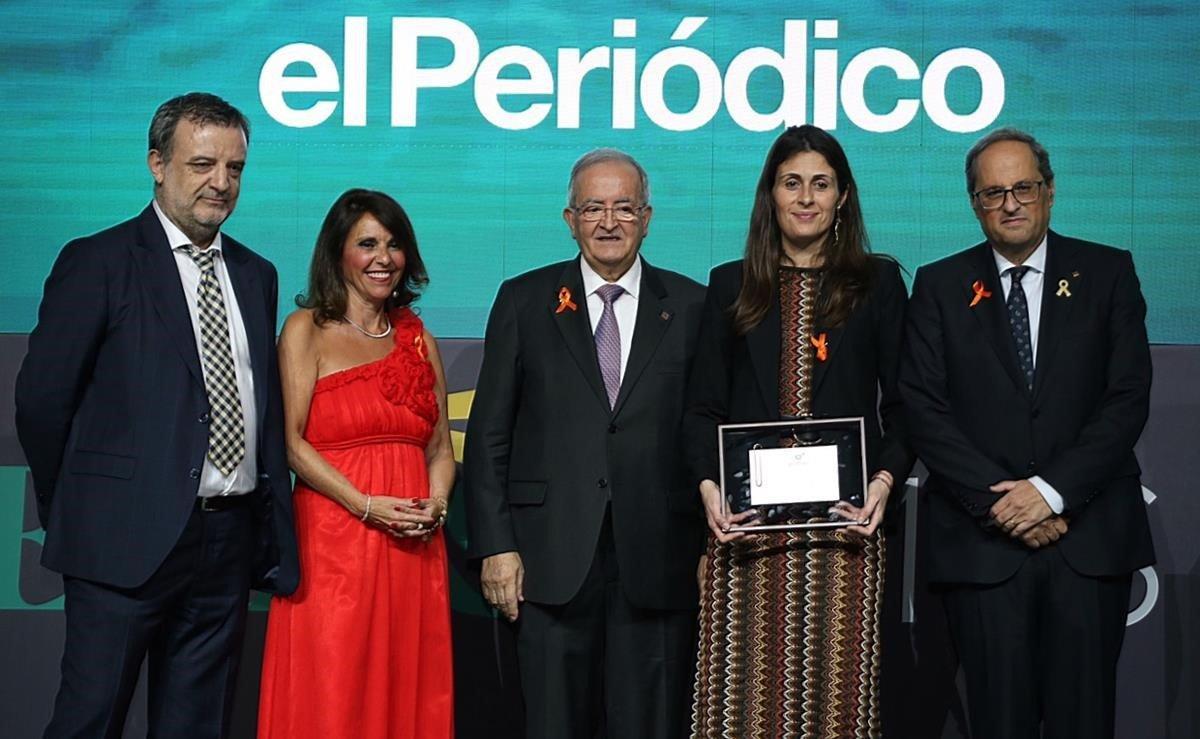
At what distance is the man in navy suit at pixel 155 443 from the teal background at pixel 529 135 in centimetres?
124

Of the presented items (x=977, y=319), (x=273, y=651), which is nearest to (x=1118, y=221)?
(x=977, y=319)

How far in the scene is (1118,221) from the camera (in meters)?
4.70

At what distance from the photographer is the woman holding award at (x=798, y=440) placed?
3354mm

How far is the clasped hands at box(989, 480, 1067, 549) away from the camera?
3418 millimetres

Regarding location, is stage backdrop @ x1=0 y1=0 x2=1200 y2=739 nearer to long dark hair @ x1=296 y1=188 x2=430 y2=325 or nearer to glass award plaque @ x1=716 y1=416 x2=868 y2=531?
long dark hair @ x1=296 y1=188 x2=430 y2=325

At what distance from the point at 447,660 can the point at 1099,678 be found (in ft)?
5.45

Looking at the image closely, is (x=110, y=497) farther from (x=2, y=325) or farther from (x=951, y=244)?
A: (x=951, y=244)

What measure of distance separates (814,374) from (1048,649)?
34.6 inches

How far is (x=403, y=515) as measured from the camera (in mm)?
3742

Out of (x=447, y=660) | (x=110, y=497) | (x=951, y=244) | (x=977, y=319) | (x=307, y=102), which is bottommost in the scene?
(x=447, y=660)

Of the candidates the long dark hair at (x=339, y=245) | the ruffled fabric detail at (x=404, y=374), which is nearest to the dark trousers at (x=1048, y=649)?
the ruffled fabric detail at (x=404, y=374)


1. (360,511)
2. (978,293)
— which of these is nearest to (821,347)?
(978,293)

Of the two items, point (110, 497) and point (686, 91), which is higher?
point (686, 91)

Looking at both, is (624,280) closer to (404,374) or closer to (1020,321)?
(404,374)
